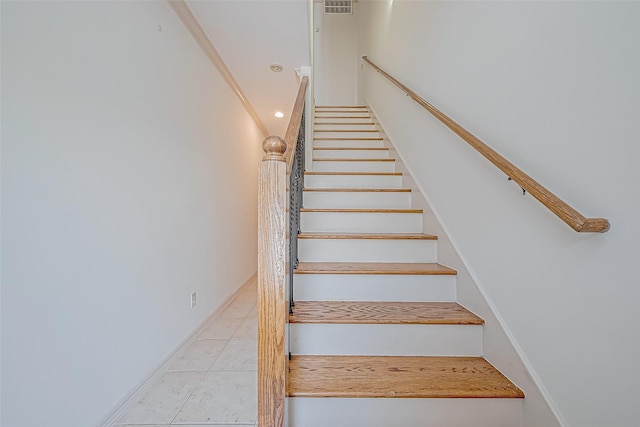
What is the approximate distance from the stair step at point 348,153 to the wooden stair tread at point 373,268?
1506mm

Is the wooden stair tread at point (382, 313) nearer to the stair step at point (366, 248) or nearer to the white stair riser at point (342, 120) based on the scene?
the stair step at point (366, 248)

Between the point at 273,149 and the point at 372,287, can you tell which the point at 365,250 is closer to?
the point at 372,287

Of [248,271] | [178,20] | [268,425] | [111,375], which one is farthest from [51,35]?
[248,271]

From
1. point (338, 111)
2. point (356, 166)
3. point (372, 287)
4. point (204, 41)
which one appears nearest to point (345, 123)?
point (338, 111)

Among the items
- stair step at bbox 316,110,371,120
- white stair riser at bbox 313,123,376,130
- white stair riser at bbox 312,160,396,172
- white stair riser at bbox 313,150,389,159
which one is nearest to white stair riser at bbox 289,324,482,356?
white stair riser at bbox 312,160,396,172

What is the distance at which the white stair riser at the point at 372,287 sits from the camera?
61.5 inches

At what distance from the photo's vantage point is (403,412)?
108cm

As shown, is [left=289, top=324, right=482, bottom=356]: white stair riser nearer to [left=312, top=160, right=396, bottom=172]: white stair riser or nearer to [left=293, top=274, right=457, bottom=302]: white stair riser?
[left=293, top=274, right=457, bottom=302]: white stair riser

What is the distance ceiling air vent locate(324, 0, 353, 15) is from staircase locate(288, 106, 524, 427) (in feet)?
17.6

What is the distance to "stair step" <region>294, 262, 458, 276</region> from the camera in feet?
5.09

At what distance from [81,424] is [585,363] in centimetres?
192

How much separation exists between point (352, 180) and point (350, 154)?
23.4 inches

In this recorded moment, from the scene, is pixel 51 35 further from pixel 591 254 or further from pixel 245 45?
pixel 591 254

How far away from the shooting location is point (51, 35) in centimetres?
108
